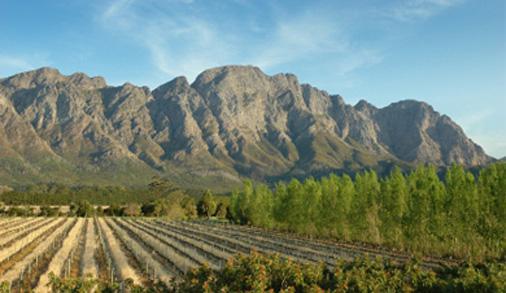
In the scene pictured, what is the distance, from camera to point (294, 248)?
5231cm

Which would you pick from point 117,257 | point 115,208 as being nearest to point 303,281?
point 117,257

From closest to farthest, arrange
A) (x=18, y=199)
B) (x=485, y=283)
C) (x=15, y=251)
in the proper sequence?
(x=485, y=283)
(x=15, y=251)
(x=18, y=199)

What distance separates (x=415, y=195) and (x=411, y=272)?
45.7 meters

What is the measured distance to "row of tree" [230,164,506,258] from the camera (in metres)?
47.5

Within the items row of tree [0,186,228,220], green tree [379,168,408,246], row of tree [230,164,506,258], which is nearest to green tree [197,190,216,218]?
row of tree [0,186,228,220]

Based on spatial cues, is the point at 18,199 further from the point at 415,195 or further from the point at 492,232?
the point at 492,232

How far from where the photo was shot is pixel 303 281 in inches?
469

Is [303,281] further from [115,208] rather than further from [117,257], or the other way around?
[115,208]

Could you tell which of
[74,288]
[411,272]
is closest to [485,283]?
[411,272]

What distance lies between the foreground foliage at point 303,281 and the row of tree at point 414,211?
29.8m

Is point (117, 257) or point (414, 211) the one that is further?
point (414, 211)

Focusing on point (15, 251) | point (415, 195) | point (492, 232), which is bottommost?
point (15, 251)

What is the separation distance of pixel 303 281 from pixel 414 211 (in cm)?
4744

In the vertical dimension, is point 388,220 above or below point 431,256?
above
